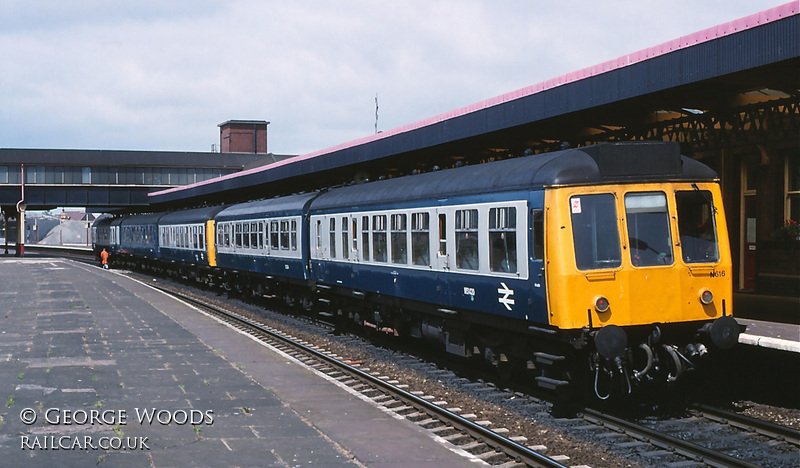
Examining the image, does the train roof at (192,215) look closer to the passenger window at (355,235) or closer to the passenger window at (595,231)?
the passenger window at (355,235)

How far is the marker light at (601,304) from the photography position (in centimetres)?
1012

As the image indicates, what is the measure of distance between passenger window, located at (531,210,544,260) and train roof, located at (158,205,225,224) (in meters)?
24.2

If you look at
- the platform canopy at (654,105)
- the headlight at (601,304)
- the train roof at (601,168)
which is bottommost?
the headlight at (601,304)

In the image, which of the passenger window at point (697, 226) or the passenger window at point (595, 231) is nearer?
the passenger window at point (595, 231)

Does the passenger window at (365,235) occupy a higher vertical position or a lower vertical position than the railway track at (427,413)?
higher

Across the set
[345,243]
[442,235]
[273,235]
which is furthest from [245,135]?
A: [442,235]

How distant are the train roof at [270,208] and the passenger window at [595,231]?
1251 cm

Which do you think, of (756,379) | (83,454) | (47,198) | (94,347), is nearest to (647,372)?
(756,379)

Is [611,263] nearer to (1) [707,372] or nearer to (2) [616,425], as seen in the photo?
(2) [616,425]

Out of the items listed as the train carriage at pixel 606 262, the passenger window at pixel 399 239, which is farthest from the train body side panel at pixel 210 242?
the train carriage at pixel 606 262

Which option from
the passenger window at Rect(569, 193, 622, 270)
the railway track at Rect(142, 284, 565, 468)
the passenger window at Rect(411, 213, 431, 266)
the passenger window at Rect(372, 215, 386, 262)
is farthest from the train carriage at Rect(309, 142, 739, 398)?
the passenger window at Rect(372, 215, 386, 262)

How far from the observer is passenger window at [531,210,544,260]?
10555mm

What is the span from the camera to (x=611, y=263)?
10.3 m

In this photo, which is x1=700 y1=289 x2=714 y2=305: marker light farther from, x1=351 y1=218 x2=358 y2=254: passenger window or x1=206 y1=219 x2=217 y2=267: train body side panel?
x1=206 y1=219 x2=217 y2=267: train body side panel
